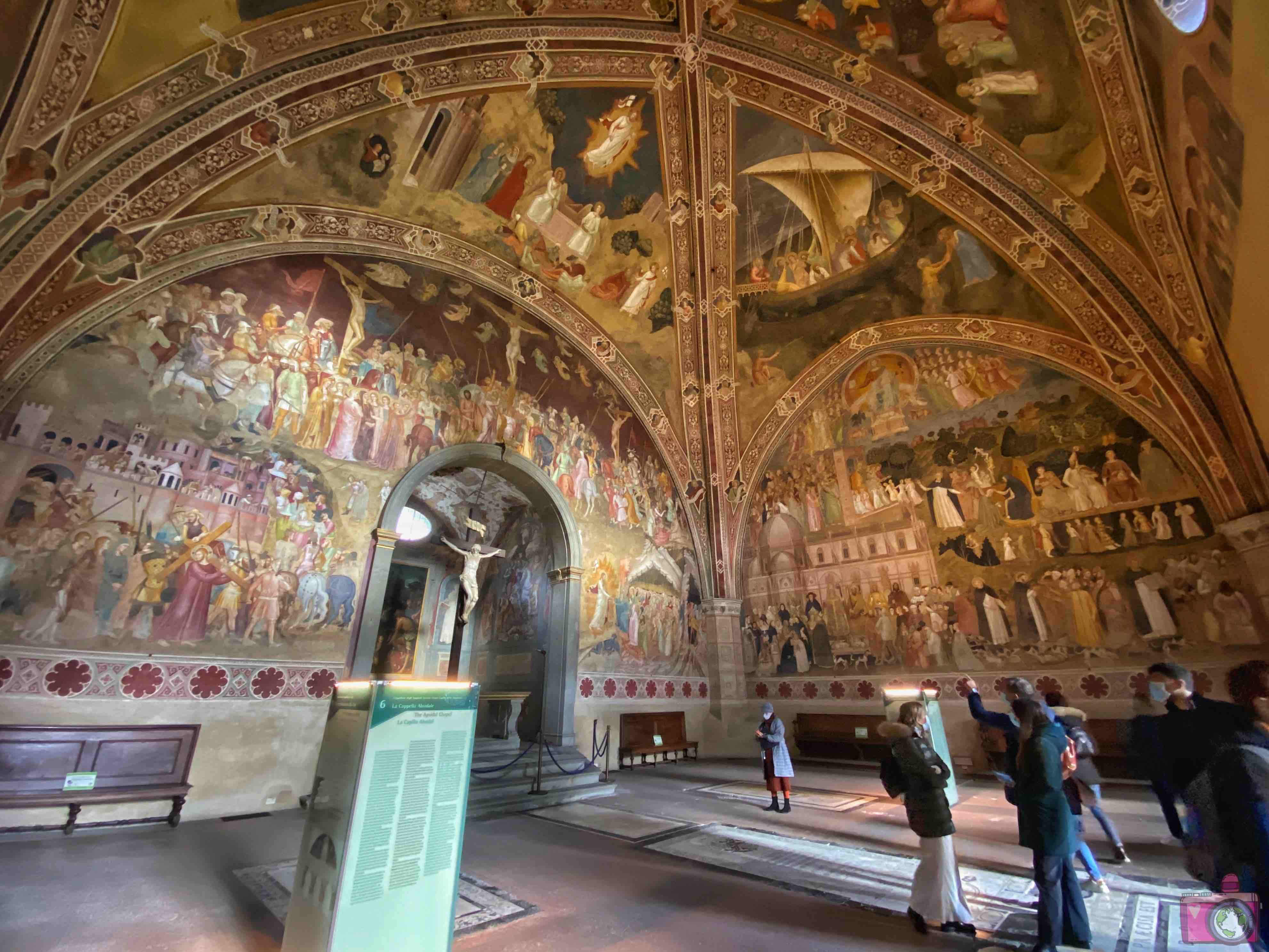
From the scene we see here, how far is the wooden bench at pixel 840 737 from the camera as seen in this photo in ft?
34.4

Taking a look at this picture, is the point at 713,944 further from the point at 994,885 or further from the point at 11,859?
the point at 11,859

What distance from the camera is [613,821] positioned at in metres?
6.05

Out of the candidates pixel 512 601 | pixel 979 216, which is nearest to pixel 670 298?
pixel 979 216

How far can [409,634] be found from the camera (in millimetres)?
13828

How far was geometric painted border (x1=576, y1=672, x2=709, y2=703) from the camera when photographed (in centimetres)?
1029

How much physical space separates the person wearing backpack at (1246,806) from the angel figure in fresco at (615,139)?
9.88 metres

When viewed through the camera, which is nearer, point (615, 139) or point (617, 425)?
point (615, 139)

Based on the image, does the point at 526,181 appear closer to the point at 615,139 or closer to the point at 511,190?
the point at 511,190

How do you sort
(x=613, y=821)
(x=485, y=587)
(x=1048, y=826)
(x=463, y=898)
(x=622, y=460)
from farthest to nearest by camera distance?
(x=485, y=587)
(x=622, y=460)
(x=613, y=821)
(x=463, y=898)
(x=1048, y=826)

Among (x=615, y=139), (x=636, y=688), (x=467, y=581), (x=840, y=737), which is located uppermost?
(x=615, y=139)

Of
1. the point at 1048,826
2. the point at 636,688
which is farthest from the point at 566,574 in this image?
the point at 1048,826

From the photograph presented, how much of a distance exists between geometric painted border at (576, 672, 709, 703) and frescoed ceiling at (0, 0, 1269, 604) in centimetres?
675

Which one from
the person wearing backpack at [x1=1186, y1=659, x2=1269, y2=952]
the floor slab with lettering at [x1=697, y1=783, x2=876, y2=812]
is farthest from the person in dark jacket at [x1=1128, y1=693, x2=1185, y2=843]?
the floor slab with lettering at [x1=697, y1=783, x2=876, y2=812]

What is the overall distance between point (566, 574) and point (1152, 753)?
8.32 meters
